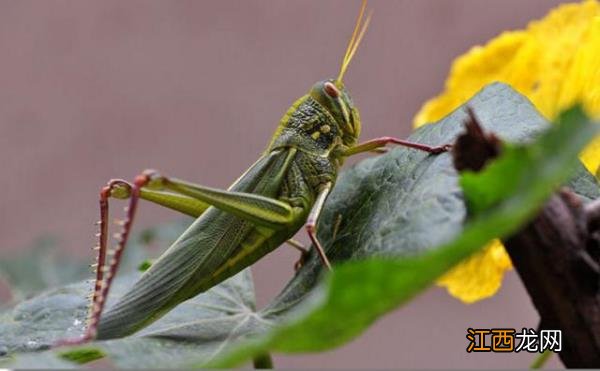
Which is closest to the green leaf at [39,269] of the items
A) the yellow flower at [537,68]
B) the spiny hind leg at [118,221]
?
the spiny hind leg at [118,221]

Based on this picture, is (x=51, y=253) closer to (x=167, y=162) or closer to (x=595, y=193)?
(x=595, y=193)

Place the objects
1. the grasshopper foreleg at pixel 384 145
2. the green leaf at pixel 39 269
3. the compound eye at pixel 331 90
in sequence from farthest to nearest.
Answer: the green leaf at pixel 39 269
the compound eye at pixel 331 90
the grasshopper foreleg at pixel 384 145

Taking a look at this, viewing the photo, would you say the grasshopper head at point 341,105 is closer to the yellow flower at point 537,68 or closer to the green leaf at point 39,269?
the yellow flower at point 537,68

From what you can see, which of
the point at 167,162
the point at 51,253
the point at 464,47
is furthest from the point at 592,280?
the point at 167,162

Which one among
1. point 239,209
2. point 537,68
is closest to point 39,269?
point 239,209

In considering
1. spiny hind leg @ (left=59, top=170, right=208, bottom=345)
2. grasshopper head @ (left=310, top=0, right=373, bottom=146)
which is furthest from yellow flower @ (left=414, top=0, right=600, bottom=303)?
spiny hind leg @ (left=59, top=170, right=208, bottom=345)

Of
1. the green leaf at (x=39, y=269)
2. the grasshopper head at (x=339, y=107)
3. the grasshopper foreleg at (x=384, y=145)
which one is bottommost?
the green leaf at (x=39, y=269)
